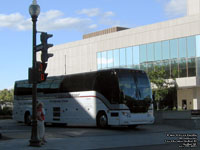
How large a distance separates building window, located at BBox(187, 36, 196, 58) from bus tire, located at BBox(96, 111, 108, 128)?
36.6 metres

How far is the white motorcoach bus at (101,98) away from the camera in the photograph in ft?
74.2

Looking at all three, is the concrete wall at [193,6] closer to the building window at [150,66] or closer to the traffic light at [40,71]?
the building window at [150,66]

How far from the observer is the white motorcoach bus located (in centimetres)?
2261

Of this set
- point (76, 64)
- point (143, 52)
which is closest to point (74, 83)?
point (143, 52)

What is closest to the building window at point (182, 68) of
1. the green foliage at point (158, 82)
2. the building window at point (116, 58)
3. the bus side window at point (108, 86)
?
the green foliage at point (158, 82)

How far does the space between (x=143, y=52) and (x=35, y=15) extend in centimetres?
5052

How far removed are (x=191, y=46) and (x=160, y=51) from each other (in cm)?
583

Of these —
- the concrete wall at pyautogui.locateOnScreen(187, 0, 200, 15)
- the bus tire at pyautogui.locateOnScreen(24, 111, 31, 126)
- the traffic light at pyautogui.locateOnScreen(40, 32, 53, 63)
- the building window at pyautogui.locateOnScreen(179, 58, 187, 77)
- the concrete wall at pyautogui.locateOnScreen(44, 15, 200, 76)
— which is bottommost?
the bus tire at pyautogui.locateOnScreen(24, 111, 31, 126)

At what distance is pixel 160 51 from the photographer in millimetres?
62406

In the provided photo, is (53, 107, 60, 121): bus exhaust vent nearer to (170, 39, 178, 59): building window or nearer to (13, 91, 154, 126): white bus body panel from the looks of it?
(13, 91, 154, 126): white bus body panel

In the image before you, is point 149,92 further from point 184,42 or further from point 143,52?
point 143,52

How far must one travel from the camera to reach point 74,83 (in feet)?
86.0

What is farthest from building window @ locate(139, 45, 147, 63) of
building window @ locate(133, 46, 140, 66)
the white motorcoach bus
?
the white motorcoach bus

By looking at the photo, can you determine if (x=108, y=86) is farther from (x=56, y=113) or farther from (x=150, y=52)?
(x=150, y=52)
